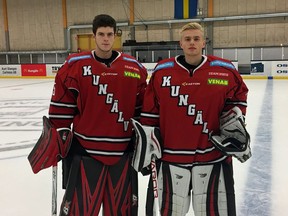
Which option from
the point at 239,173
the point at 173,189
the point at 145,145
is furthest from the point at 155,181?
the point at 239,173

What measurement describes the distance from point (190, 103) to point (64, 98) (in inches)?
27.3

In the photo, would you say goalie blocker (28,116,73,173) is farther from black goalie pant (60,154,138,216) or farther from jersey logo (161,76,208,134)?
jersey logo (161,76,208,134)

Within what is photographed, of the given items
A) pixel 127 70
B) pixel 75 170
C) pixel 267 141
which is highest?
pixel 127 70

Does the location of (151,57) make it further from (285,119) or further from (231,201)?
(231,201)

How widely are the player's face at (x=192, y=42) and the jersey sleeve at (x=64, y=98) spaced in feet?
2.06

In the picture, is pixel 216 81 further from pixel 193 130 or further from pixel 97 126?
pixel 97 126

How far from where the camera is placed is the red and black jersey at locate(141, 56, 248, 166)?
5.74 feet

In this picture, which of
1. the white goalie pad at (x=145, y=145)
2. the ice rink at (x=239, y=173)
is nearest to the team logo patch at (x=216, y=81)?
the white goalie pad at (x=145, y=145)

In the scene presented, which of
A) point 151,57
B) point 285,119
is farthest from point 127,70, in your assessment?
point 151,57

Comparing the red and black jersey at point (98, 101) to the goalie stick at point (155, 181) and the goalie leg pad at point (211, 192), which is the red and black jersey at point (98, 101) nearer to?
the goalie stick at point (155, 181)

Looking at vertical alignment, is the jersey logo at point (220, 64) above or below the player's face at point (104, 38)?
below

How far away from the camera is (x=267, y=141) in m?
4.19

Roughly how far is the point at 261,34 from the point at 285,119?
34.4ft

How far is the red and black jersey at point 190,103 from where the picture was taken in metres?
1.75
